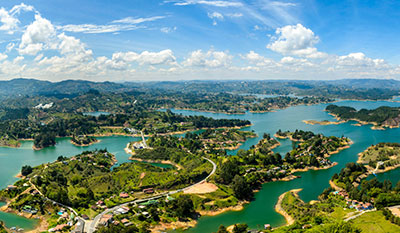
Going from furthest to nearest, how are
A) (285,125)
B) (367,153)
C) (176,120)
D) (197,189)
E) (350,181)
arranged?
1. (176,120)
2. (285,125)
3. (367,153)
4. (350,181)
5. (197,189)

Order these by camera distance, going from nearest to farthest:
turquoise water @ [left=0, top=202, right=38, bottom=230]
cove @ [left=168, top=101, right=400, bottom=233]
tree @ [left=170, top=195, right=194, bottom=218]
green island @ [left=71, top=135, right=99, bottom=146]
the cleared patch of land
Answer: turquoise water @ [left=0, top=202, right=38, bottom=230], cove @ [left=168, top=101, right=400, bottom=233], tree @ [left=170, top=195, right=194, bottom=218], the cleared patch of land, green island @ [left=71, top=135, right=99, bottom=146]

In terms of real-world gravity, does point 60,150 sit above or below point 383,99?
below

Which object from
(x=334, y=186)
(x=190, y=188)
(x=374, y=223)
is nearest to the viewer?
(x=374, y=223)

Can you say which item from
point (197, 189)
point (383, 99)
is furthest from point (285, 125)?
point (383, 99)

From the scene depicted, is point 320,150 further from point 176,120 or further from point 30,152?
point 30,152

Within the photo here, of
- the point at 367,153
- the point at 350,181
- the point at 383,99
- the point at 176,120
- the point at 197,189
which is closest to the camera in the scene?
the point at 197,189

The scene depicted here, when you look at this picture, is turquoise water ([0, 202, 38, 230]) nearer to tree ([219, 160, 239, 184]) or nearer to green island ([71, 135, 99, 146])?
tree ([219, 160, 239, 184])

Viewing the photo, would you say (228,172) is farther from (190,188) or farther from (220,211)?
(220,211)

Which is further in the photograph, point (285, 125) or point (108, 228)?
point (285, 125)

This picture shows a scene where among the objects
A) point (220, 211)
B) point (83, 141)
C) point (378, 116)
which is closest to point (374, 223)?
point (220, 211)

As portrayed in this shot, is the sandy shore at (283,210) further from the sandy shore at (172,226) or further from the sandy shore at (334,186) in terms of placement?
the sandy shore at (172,226)

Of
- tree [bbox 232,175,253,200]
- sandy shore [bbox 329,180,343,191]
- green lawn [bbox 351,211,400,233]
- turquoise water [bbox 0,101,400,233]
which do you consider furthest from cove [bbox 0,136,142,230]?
green lawn [bbox 351,211,400,233]
